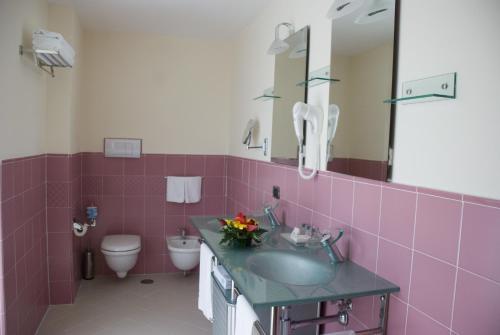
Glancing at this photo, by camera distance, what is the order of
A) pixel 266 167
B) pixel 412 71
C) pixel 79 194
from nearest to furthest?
pixel 412 71 < pixel 266 167 < pixel 79 194

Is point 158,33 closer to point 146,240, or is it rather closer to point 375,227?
point 146,240

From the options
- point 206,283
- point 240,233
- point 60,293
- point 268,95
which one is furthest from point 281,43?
point 60,293

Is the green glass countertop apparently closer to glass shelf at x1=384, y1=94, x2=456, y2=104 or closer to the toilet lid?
glass shelf at x1=384, y1=94, x2=456, y2=104

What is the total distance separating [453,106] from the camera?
1.13 meters

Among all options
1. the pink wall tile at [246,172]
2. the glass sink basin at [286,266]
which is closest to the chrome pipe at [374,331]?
the glass sink basin at [286,266]

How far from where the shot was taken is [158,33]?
350cm

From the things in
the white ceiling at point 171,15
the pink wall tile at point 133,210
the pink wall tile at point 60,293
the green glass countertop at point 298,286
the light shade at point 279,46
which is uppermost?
the white ceiling at point 171,15

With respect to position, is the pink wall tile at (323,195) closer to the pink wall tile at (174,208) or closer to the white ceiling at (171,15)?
the white ceiling at (171,15)

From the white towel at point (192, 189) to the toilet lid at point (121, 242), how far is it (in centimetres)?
61

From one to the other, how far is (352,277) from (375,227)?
222 mm

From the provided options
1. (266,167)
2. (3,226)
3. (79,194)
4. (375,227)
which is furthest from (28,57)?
(375,227)

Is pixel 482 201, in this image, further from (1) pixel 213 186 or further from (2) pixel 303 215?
(1) pixel 213 186

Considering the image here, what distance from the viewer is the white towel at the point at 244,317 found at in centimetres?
139

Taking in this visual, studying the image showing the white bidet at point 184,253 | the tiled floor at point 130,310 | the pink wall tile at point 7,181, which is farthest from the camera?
the white bidet at point 184,253
